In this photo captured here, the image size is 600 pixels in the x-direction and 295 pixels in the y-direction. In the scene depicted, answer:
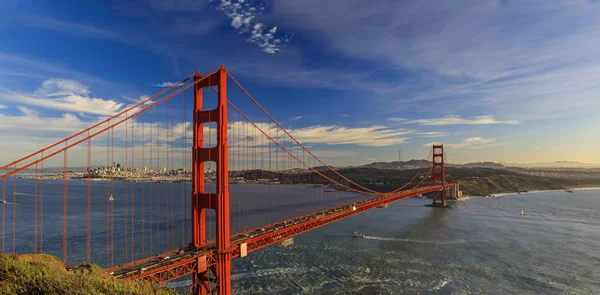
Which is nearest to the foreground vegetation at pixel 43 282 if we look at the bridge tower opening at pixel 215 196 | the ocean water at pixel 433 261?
the bridge tower opening at pixel 215 196

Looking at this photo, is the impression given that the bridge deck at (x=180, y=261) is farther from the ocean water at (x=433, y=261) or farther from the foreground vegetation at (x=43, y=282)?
the ocean water at (x=433, y=261)

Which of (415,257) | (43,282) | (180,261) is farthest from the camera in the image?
(415,257)

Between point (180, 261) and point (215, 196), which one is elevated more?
point (215, 196)

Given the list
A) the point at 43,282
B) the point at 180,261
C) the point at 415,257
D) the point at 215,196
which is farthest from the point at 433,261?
the point at 43,282

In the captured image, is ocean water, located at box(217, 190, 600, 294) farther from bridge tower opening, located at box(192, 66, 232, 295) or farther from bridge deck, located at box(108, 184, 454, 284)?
bridge tower opening, located at box(192, 66, 232, 295)

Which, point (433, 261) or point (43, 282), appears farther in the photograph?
point (433, 261)

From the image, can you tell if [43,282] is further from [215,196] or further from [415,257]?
[415,257]

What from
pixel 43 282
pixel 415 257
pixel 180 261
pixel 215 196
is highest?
pixel 215 196

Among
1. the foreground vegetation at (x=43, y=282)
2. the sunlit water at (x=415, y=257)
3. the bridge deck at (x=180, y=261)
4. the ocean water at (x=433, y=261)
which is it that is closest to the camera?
the foreground vegetation at (x=43, y=282)

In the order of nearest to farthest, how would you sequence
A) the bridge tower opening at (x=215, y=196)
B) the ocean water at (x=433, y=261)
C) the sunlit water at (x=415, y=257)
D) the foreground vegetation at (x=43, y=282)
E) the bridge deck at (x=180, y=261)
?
the foreground vegetation at (x=43, y=282) < the bridge deck at (x=180, y=261) < the bridge tower opening at (x=215, y=196) < the ocean water at (x=433, y=261) < the sunlit water at (x=415, y=257)
